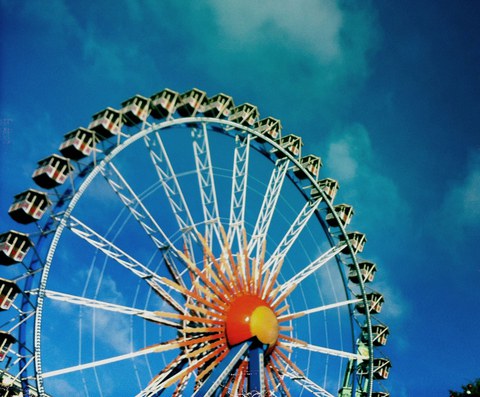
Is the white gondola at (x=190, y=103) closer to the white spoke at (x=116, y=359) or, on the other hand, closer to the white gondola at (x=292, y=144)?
the white gondola at (x=292, y=144)

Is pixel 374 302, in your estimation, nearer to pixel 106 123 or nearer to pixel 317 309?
pixel 317 309

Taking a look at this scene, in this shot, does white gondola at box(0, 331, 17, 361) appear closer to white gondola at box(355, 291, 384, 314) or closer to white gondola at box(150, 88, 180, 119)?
white gondola at box(150, 88, 180, 119)

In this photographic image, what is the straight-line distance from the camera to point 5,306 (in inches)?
645

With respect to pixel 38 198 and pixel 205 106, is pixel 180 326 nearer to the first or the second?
pixel 38 198

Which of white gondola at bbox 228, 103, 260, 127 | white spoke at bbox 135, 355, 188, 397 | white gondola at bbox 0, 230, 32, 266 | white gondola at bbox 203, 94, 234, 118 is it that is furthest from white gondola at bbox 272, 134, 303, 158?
white gondola at bbox 0, 230, 32, 266

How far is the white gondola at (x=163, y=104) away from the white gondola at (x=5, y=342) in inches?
368

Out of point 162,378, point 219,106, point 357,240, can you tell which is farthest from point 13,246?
point 357,240

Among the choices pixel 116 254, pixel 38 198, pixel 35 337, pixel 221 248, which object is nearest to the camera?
pixel 35 337

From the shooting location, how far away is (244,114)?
81.7 feet

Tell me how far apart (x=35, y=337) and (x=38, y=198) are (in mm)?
4273

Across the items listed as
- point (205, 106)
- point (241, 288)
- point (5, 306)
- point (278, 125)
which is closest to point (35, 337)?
point (5, 306)

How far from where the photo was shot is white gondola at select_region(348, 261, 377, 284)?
Answer: 2722 centimetres

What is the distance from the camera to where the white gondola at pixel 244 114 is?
24859 mm

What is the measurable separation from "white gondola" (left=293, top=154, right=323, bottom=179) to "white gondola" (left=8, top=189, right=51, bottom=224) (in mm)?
12662
